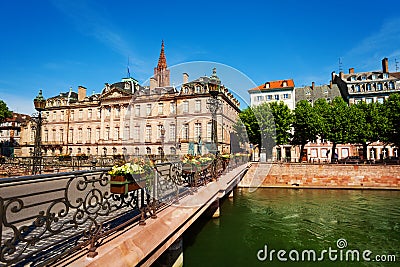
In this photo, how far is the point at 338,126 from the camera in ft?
103

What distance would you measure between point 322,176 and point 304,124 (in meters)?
8.12

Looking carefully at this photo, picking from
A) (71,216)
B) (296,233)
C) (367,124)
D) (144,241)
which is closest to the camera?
(144,241)

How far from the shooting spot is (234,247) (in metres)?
9.89

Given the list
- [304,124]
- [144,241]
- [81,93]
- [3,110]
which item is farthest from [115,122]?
[144,241]

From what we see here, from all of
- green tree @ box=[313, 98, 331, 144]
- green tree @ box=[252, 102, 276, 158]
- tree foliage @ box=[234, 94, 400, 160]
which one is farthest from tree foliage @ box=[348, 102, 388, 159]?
green tree @ box=[252, 102, 276, 158]

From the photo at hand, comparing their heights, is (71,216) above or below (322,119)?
below

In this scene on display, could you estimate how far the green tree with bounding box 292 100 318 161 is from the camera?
3186 cm

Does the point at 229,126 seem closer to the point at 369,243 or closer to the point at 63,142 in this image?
the point at 369,243

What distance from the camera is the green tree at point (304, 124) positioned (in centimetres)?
3186

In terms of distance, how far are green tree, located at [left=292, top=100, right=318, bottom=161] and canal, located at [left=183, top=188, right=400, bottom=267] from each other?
13.4 metres

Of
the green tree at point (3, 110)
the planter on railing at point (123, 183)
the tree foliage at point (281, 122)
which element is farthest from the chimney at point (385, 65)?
the green tree at point (3, 110)

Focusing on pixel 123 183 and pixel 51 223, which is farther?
pixel 123 183

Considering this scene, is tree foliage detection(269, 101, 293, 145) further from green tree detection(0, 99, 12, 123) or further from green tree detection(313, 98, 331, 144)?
green tree detection(0, 99, 12, 123)

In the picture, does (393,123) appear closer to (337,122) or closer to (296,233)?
(337,122)
